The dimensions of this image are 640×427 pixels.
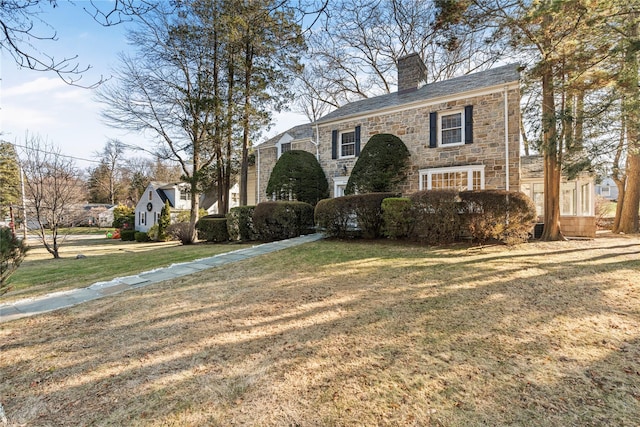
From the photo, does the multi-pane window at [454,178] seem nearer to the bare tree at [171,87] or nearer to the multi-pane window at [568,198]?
the multi-pane window at [568,198]

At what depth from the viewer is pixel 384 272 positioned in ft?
16.4

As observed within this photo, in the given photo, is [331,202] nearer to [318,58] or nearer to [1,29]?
[1,29]

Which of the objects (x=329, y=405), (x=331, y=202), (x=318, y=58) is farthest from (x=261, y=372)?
(x=318, y=58)

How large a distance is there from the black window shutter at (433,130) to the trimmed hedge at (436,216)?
4345mm

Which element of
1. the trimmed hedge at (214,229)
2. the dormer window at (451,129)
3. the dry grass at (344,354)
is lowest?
the dry grass at (344,354)

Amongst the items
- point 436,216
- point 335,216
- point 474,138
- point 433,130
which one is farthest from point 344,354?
point 433,130

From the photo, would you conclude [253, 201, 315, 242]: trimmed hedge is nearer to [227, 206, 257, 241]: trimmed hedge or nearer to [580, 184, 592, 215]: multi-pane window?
[227, 206, 257, 241]: trimmed hedge

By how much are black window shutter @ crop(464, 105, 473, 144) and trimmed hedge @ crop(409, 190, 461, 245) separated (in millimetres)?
4132

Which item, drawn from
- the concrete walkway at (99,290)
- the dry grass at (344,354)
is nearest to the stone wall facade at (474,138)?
the dry grass at (344,354)

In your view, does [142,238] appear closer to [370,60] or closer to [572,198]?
[370,60]

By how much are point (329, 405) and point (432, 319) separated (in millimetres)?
1723

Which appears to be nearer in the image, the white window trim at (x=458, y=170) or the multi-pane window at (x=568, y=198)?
the white window trim at (x=458, y=170)

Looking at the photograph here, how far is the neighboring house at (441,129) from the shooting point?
945cm

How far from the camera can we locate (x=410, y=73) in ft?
42.0
